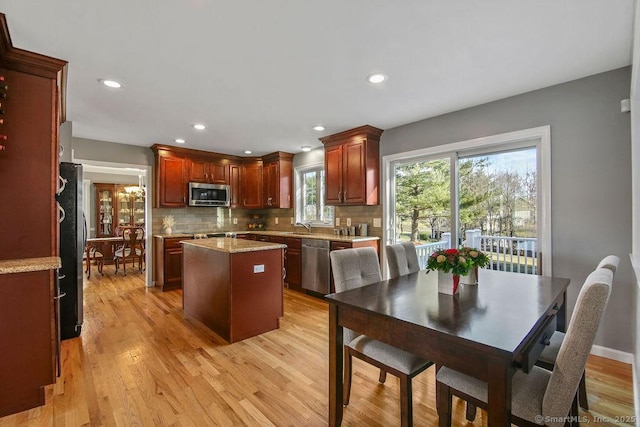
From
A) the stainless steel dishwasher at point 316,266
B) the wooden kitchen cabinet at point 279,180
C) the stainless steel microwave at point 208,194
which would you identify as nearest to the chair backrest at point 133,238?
the stainless steel microwave at point 208,194

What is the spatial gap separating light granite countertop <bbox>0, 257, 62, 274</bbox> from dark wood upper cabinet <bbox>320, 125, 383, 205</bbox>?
317cm

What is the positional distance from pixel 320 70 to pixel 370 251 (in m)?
1.51

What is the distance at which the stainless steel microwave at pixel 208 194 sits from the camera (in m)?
5.28

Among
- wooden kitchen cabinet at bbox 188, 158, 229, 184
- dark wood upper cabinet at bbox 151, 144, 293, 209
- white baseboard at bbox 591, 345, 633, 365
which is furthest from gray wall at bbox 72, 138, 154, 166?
white baseboard at bbox 591, 345, 633, 365

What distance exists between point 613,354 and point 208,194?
5.61m

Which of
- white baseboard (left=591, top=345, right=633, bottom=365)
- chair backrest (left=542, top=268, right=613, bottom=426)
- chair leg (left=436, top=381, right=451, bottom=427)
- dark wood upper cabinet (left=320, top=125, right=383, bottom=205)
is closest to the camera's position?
chair backrest (left=542, top=268, right=613, bottom=426)

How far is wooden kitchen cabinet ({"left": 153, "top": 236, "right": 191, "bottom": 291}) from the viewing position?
467cm

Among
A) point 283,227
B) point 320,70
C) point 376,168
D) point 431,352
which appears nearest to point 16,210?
point 320,70

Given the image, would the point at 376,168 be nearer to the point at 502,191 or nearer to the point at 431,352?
the point at 502,191

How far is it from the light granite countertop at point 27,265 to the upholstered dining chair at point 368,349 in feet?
6.01

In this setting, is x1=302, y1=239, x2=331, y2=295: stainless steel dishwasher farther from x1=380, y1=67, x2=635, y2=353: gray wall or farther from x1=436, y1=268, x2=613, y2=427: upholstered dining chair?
x1=436, y1=268, x2=613, y2=427: upholstered dining chair

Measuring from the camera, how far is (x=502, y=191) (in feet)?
10.4

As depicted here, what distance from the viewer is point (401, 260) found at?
246 centimetres

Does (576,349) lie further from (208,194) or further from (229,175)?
(229,175)
